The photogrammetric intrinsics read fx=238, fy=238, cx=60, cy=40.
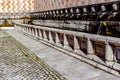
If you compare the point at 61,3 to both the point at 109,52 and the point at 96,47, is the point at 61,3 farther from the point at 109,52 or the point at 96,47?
the point at 109,52

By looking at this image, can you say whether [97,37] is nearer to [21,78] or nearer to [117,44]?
[117,44]

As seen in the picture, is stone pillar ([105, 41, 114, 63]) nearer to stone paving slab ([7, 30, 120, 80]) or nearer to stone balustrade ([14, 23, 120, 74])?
stone balustrade ([14, 23, 120, 74])

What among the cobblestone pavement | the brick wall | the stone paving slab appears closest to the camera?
the stone paving slab

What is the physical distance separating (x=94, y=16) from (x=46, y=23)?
5.92 metres

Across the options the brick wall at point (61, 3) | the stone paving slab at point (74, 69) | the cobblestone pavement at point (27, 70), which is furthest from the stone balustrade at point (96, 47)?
the brick wall at point (61, 3)

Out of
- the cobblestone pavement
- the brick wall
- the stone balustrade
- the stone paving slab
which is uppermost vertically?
the brick wall

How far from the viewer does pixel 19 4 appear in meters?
32.1

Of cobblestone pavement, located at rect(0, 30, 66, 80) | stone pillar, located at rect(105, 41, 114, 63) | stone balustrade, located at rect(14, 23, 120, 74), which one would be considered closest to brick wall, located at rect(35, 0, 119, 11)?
stone balustrade, located at rect(14, 23, 120, 74)

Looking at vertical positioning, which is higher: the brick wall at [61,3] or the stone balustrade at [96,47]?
the brick wall at [61,3]

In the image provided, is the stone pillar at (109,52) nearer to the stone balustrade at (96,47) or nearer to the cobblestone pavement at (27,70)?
the stone balustrade at (96,47)

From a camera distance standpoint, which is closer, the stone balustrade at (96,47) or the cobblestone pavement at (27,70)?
the stone balustrade at (96,47)

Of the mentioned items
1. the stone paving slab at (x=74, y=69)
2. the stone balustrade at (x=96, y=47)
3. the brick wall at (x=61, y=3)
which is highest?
the brick wall at (x=61, y=3)

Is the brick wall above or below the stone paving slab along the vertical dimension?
above

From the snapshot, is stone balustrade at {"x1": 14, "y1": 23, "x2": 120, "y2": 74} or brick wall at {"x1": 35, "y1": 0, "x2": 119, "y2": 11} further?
brick wall at {"x1": 35, "y1": 0, "x2": 119, "y2": 11}
